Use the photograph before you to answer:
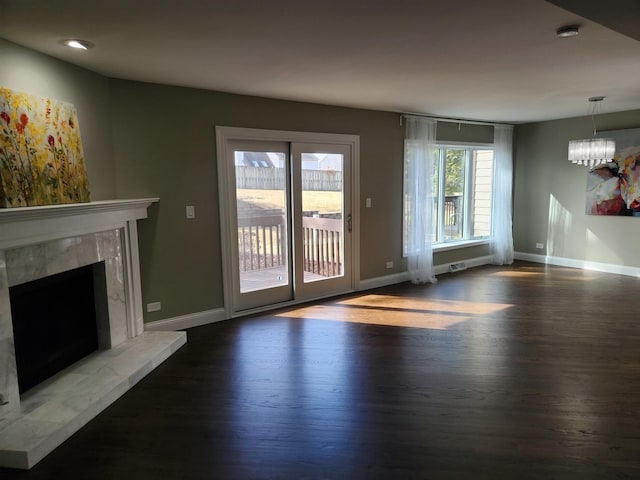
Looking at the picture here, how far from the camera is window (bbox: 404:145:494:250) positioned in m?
6.56

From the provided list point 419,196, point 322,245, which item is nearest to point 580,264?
point 419,196

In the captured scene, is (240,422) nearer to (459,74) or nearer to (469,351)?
(469,351)

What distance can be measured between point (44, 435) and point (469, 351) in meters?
3.04

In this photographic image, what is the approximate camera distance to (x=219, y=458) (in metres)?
2.13

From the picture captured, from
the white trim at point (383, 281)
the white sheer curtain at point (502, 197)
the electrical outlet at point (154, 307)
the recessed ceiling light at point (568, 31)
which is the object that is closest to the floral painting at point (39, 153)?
the electrical outlet at point (154, 307)

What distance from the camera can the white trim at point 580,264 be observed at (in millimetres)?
6009

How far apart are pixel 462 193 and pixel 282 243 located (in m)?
3.70

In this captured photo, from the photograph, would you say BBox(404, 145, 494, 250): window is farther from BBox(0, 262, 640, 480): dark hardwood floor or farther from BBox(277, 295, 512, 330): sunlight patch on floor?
BBox(0, 262, 640, 480): dark hardwood floor

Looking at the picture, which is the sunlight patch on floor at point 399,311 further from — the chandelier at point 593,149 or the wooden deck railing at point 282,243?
the chandelier at point 593,149

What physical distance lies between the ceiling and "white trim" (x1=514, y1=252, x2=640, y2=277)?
118 inches

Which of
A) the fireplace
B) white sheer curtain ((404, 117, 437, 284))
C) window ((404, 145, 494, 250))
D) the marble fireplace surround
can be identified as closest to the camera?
the marble fireplace surround

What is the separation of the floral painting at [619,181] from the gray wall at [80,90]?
21.7 ft

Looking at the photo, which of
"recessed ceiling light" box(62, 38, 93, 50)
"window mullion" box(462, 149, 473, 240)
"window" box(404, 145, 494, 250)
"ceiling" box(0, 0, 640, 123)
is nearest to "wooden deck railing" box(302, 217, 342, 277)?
"ceiling" box(0, 0, 640, 123)

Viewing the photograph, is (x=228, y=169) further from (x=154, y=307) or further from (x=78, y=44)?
(x=78, y=44)
